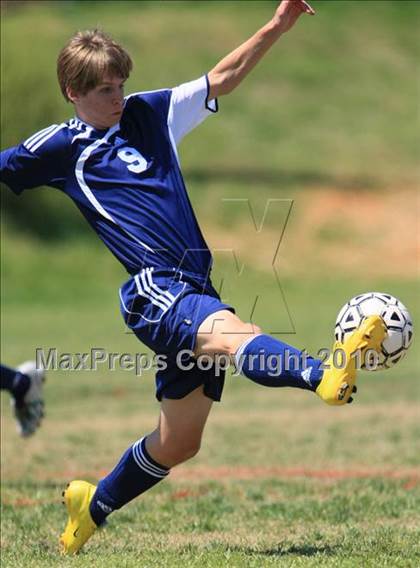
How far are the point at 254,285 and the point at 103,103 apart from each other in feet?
63.4

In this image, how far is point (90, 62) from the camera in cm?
494

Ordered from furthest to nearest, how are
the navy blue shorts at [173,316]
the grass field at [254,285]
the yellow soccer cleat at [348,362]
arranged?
1. the grass field at [254,285]
2. the navy blue shorts at [173,316]
3. the yellow soccer cleat at [348,362]

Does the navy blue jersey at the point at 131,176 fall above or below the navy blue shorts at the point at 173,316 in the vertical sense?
above

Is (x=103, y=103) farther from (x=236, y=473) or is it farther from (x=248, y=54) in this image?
(x=236, y=473)

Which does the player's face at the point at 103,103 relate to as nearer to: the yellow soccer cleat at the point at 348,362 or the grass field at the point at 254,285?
the yellow soccer cleat at the point at 348,362

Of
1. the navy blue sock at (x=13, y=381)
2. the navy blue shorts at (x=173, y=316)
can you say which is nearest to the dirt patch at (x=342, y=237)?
the navy blue sock at (x=13, y=381)

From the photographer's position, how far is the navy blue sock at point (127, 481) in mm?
5242

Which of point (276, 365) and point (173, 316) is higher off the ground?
point (173, 316)

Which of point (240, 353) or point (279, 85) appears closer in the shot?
point (240, 353)

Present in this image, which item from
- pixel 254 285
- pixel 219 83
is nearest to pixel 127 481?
pixel 219 83

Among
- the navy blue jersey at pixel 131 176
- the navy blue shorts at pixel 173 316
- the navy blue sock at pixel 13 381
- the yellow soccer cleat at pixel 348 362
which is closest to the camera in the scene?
the yellow soccer cleat at pixel 348 362

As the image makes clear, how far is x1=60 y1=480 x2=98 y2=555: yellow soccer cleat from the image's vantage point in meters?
5.27

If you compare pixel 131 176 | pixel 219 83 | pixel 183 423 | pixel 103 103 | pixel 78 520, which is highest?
pixel 219 83

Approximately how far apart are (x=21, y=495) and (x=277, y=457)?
8.26ft
